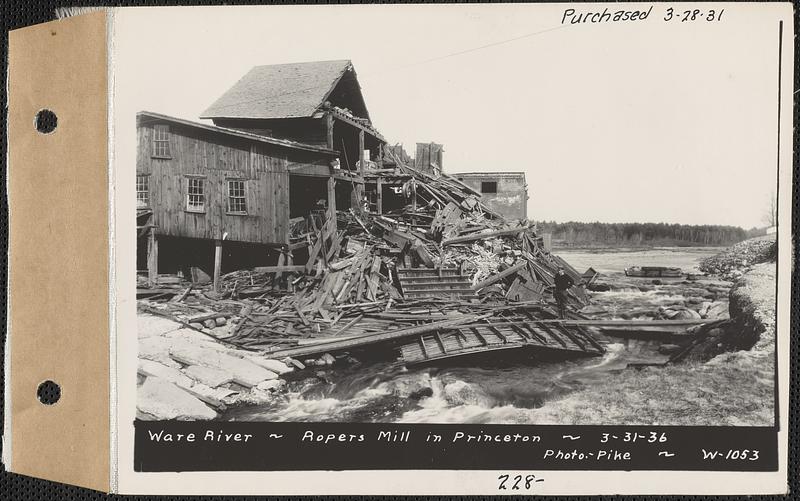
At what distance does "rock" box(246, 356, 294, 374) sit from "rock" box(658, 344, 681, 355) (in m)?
3.76

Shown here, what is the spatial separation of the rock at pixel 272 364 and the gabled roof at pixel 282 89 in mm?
2535

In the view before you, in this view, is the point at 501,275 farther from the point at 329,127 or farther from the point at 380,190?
the point at 329,127

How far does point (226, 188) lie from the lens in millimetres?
4824

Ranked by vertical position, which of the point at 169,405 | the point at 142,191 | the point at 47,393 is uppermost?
the point at 142,191

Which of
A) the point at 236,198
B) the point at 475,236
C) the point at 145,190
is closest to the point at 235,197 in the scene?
the point at 236,198

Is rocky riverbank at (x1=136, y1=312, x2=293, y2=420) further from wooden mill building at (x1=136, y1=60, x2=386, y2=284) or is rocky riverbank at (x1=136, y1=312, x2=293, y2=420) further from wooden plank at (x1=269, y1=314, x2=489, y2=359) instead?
wooden mill building at (x1=136, y1=60, x2=386, y2=284)

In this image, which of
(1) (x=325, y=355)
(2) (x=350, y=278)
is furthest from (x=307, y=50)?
(1) (x=325, y=355)

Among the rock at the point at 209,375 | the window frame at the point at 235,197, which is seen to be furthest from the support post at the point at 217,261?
the rock at the point at 209,375

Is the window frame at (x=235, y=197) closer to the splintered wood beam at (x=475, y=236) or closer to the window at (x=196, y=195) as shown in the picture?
the window at (x=196, y=195)

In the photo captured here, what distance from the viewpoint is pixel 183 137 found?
4.03 m

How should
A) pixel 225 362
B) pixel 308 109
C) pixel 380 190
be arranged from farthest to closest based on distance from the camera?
pixel 380 190, pixel 308 109, pixel 225 362

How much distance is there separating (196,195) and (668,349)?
5.49m

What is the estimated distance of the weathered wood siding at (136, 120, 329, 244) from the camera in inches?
174

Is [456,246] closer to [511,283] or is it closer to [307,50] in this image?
[511,283]
